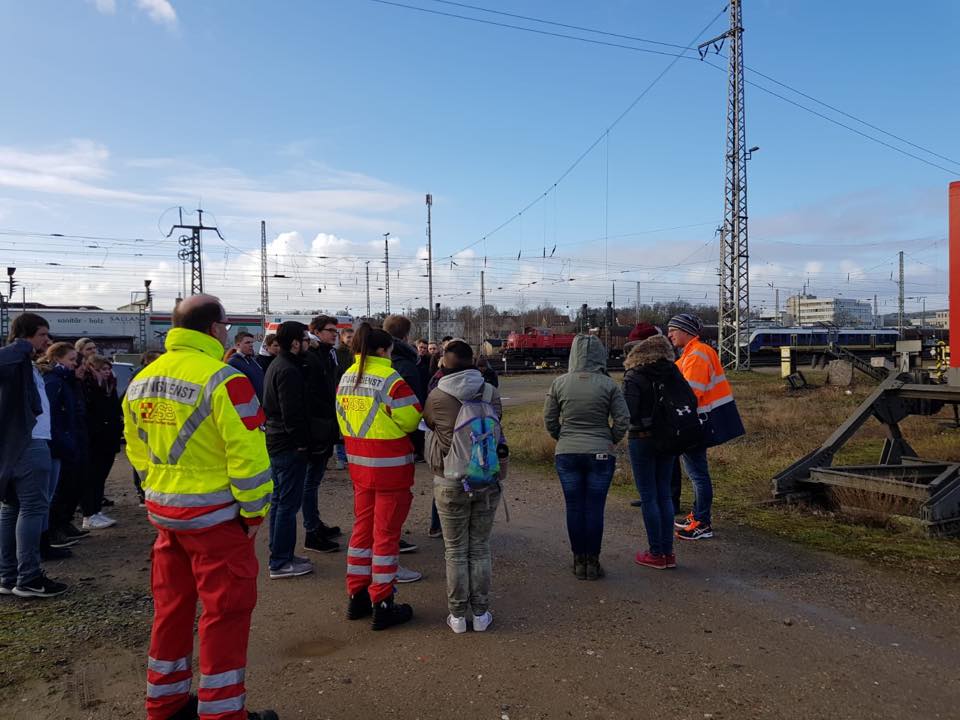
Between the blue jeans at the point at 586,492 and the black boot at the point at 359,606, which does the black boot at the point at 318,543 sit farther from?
the blue jeans at the point at 586,492

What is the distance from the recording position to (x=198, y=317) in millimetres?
3068

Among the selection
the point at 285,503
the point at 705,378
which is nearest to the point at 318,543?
the point at 285,503

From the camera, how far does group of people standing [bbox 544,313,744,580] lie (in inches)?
189

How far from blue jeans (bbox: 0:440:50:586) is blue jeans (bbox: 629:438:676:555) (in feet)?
13.9

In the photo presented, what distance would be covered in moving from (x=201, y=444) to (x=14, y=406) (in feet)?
8.35

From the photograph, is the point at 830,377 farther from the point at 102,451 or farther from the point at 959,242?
the point at 102,451

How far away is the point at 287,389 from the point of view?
501cm

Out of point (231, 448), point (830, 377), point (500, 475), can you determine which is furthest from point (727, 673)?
point (830, 377)

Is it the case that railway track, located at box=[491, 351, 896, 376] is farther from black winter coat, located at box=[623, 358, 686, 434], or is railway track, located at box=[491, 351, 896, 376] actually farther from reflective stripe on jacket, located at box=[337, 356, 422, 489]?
reflective stripe on jacket, located at box=[337, 356, 422, 489]

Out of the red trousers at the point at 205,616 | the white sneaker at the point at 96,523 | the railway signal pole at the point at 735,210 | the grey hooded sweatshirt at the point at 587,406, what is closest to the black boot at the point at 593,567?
the grey hooded sweatshirt at the point at 587,406

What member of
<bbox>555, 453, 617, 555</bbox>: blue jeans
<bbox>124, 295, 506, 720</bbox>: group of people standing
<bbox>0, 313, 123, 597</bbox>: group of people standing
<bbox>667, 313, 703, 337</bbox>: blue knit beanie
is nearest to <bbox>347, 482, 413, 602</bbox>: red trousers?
<bbox>124, 295, 506, 720</bbox>: group of people standing

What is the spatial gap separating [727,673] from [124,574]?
4.30 metres

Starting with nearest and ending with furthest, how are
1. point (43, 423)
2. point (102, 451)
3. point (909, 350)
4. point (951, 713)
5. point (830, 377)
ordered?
point (951, 713), point (43, 423), point (102, 451), point (909, 350), point (830, 377)

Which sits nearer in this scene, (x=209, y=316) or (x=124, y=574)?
(x=209, y=316)
